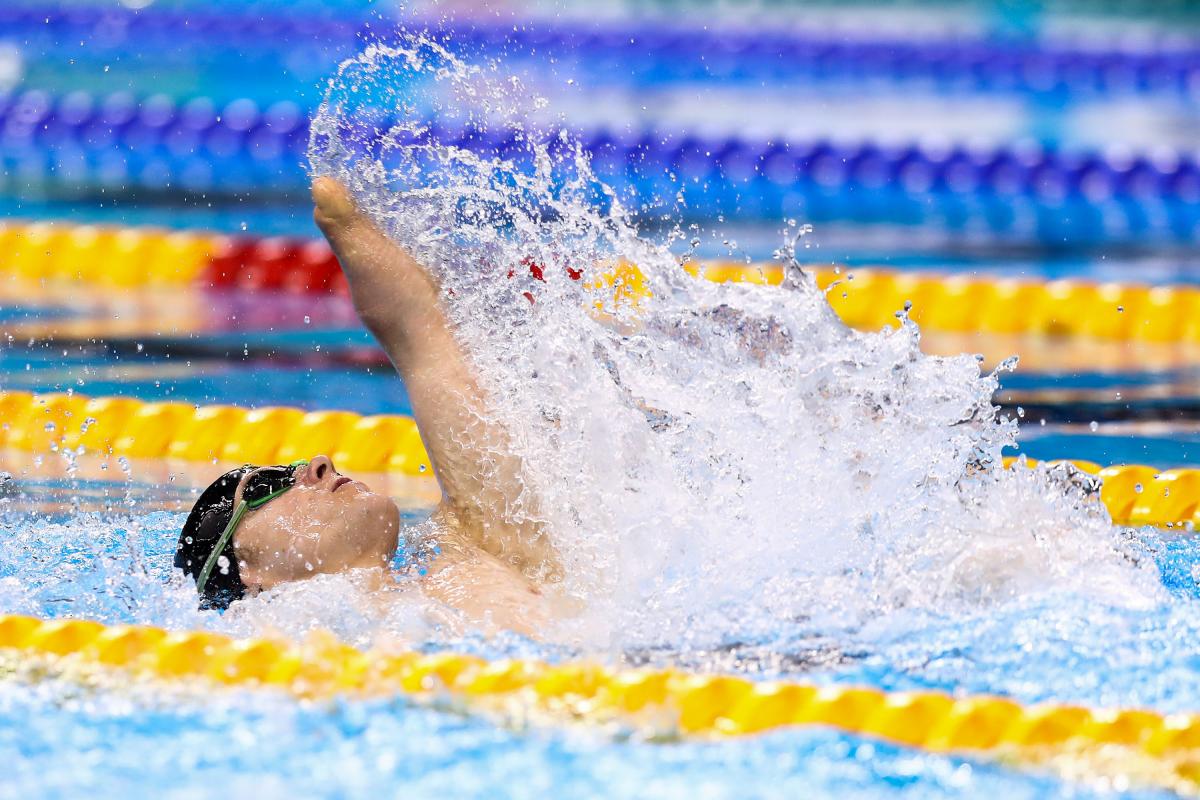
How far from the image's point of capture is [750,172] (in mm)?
6629

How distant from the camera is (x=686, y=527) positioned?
2617 millimetres

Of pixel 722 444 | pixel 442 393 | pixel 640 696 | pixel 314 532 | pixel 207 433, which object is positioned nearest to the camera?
pixel 640 696

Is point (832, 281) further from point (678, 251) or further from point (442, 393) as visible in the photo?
point (442, 393)

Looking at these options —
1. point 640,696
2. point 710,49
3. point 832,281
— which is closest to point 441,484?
point 640,696

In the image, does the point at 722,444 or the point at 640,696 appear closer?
the point at 640,696

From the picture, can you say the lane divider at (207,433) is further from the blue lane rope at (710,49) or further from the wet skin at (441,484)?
the blue lane rope at (710,49)

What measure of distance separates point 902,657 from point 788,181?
441cm

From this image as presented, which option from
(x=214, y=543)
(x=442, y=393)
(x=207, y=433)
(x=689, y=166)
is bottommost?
(x=214, y=543)

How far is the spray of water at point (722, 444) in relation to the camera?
2.54 meters

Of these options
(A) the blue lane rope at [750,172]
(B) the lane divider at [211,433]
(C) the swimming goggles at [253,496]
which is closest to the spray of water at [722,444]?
(C) the swimming goggles at [253,496]

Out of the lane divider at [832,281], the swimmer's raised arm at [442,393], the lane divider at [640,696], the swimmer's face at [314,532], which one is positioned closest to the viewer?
the lane divider at [640,696]

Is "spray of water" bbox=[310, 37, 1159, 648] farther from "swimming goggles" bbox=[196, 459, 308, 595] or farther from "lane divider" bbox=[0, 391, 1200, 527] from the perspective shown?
"lane divider" bbox=[0, 391, 1200, 527]

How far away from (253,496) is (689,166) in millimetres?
4346

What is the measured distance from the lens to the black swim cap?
2.51m
